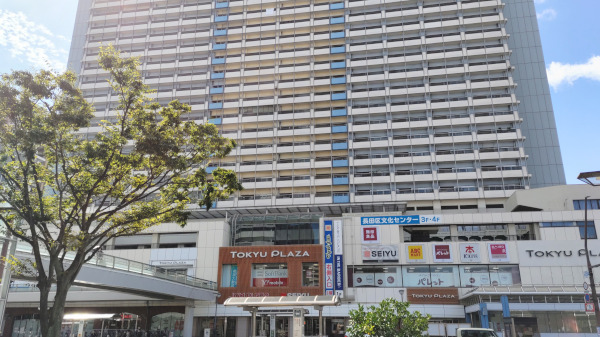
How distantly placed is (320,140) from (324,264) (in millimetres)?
26282

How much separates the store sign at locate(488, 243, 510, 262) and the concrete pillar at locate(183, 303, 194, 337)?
35.0 meters

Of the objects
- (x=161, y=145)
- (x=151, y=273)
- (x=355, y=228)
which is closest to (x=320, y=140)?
(x=355, y=228)

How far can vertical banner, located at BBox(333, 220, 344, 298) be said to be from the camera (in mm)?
51625

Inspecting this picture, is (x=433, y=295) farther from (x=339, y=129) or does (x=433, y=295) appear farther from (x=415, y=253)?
(x=339, y=129)

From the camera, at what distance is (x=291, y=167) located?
71562 millimetres

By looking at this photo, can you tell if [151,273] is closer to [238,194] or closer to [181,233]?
[181,233]

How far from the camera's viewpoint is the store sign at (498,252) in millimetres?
50844

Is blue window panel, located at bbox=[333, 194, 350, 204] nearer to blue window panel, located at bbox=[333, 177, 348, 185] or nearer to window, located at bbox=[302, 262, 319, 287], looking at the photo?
blue window panel, located at bbox=[333, 177, 348, 185]

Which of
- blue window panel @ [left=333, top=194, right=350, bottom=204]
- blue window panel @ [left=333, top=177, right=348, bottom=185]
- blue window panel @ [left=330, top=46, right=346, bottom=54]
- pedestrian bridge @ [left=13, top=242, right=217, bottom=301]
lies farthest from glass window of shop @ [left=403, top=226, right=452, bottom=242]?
blue window panel @ [left=330, top=46, right=346, bottom=54]

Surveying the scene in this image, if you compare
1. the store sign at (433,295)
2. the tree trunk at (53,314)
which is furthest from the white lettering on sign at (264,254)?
the tree trunk at (53,314)

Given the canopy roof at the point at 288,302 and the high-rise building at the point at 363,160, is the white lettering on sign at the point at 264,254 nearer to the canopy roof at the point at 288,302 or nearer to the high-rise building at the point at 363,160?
the high-rise building at the point at 363,160

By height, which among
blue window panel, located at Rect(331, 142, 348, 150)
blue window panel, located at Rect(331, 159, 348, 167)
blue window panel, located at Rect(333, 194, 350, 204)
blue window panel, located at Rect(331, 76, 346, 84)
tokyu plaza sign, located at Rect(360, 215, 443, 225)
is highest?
blue window panel, located at Rect(331, 76, 346, 84)

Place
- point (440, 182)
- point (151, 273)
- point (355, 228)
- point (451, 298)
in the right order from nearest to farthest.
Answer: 1. point (151, 273)
2. point (451, 298)
3. point (355, 228)
4. point (440, 182)

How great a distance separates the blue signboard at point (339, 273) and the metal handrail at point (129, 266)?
1524cm
